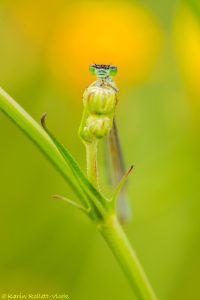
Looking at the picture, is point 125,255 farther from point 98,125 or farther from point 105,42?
point 105,42

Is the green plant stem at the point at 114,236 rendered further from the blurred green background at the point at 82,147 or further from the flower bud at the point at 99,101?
the blurred green background at the point at 82,147

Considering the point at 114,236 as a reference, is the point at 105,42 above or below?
above

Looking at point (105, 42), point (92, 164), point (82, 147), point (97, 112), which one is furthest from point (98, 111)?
point (105, 42)

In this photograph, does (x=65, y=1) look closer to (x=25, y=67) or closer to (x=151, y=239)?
(x=25, y=67)

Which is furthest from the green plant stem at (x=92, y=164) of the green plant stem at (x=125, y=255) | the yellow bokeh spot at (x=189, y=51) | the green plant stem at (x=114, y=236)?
the yellow bokeh spot at (x=189, y=51)

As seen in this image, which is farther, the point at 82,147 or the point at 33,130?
the point at 82,147

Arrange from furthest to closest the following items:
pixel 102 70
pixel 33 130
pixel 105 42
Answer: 1. pixel 105 42
2. pixel 102 70
3. pixel 33 130

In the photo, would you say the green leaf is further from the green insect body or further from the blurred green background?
the blurred green background

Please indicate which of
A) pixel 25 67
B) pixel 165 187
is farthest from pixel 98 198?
pixel 25 67
